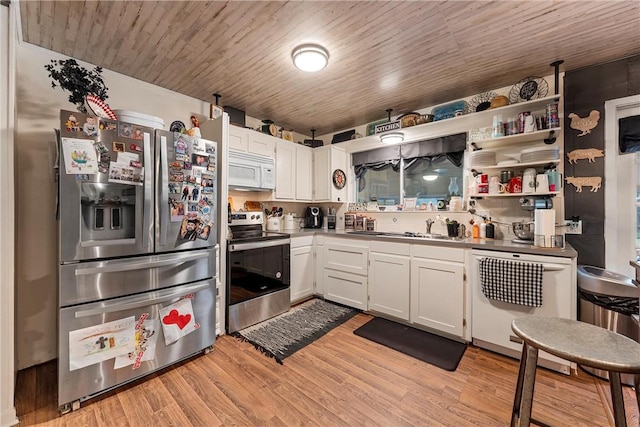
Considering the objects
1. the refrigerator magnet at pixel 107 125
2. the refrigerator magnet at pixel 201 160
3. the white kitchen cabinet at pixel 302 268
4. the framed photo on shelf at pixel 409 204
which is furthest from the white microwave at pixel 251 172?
the framed photo on shelf at pixel 409 204

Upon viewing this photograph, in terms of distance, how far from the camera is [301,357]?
2.10 metres

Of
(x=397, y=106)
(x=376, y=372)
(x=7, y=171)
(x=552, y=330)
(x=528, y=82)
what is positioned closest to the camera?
(x=552, y=330)

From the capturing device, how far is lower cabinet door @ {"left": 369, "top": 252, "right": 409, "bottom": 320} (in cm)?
261

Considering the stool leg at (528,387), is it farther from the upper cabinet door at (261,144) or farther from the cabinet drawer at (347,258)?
the upper cabinet door at (261,144)

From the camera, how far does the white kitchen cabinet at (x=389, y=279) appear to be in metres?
2.60

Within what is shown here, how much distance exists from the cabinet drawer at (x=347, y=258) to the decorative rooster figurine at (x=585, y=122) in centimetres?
219

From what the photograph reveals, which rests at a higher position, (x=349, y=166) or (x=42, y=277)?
(x=349, y=166)

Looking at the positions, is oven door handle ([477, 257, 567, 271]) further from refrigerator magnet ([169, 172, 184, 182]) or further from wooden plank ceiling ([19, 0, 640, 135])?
refrigerator magnet ([169, 172, 184, 182])

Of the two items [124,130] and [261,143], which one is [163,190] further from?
[261,143]

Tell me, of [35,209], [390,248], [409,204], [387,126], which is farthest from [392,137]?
[35,209]

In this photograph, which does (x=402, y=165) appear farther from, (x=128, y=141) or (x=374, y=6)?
(x=128, y=141)

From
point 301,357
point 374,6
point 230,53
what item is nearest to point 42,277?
point 301,357

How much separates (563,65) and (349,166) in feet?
7.88

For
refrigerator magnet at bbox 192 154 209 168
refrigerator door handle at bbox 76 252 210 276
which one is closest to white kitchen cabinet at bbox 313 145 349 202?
refrigerator magnet at bbox 192 154 209 168
